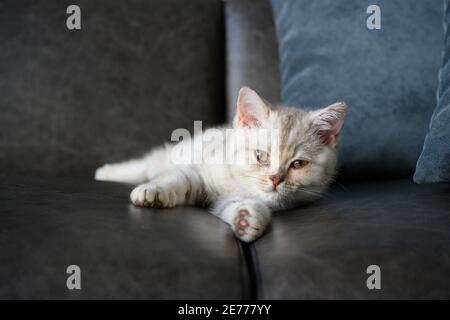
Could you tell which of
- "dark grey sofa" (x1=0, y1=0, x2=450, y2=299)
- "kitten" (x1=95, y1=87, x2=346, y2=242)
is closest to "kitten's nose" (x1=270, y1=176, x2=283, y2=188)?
"kitten" (x1=95, y1=87, x2=346, y2=242)

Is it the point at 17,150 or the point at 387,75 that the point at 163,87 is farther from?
the point at 387,75

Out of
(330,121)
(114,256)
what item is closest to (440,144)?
(330,121)

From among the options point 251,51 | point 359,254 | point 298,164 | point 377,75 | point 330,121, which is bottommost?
point 359,254

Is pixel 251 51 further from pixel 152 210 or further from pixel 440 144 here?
pixel 152 210

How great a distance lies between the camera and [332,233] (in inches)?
34.2

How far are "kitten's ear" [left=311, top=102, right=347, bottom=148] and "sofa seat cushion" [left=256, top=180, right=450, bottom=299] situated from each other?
0.38 m

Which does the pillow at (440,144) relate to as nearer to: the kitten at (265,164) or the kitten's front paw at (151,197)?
the kitten at (265,164)

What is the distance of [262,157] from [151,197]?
15.0 inches

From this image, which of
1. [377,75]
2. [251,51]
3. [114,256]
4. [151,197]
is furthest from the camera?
[251,51]

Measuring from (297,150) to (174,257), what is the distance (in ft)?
2.14

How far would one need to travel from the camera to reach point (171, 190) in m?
1.13

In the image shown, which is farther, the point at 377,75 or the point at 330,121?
the point at 377,75
